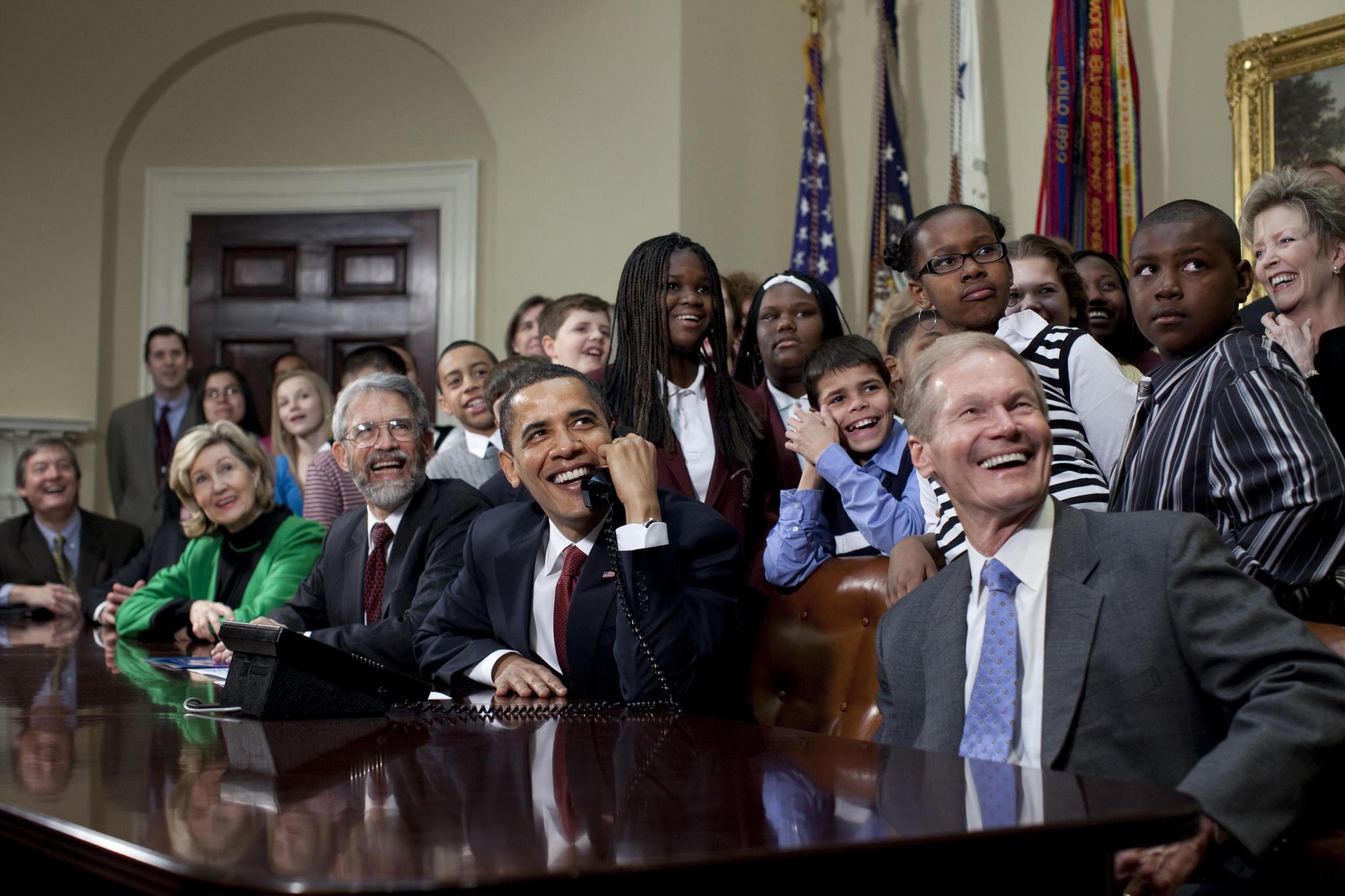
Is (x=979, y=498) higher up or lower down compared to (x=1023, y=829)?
higher up

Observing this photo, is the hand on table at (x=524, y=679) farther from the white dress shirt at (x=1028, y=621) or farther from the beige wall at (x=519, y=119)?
→ the beige wall at (x=519, y=119)

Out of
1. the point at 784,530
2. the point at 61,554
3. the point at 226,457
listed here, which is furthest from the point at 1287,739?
the point at 61,554

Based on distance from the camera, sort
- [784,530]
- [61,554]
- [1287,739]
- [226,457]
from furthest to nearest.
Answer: [61,554] → [226,457] → [784,530] → [1287,739]

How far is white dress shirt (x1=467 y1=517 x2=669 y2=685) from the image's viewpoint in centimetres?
262

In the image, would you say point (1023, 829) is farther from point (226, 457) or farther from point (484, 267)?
point (484, 267)

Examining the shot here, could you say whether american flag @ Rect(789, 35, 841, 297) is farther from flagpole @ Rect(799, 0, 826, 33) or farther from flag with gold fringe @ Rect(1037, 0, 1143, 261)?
flag with gold fringe @ Rect(1037, 0, 1143, 261)

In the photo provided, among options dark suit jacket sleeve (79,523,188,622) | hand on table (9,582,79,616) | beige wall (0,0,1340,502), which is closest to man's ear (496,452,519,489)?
dark suit jacket sleeve (79,523,188,622)

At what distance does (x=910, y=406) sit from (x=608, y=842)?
1.06 m

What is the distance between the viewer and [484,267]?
290 inches

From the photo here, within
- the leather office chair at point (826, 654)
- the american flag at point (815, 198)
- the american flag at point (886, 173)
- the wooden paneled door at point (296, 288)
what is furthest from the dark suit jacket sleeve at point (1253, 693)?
the wooden paneled door at point (296, 288)

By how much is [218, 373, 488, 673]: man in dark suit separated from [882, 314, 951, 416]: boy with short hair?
1112 millimetres

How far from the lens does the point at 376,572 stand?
3.43 m

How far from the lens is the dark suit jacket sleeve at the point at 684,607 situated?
2418 millimetres

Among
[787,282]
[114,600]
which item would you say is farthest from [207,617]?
[787,282]
